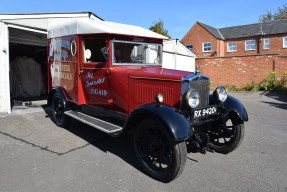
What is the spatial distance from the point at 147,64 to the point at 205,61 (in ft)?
46.4

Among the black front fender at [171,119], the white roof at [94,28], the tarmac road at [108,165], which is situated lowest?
the tarmac road at [108,165]

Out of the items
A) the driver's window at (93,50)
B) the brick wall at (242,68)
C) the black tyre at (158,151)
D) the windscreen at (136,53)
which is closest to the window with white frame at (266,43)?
the brick wall at (242,68)

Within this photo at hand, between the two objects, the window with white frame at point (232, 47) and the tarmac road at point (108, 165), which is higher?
the window with white frame at point (232, 47)

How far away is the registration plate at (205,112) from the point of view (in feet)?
10.5

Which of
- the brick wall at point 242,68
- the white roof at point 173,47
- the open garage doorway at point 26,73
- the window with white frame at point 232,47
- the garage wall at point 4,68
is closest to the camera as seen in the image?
the garage wall at point 4,68

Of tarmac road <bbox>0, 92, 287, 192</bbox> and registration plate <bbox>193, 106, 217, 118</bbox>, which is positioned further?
registration plate <bbox>193, 106, 217, 118</bbox>

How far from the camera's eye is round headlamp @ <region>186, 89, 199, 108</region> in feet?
10.1

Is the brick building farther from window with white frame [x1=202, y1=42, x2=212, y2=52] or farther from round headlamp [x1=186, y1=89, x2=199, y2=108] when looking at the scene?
round headlamp [x1=186, y1=89, x2=199, y2=108]

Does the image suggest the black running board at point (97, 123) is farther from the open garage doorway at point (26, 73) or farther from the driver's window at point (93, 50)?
the open garage doorway at point (26, 73)

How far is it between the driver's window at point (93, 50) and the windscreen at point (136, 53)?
0.99ft

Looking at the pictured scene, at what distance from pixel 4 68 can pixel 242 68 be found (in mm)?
14695

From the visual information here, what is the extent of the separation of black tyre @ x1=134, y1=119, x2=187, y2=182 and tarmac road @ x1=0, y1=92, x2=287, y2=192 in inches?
5.4

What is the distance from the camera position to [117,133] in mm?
3508

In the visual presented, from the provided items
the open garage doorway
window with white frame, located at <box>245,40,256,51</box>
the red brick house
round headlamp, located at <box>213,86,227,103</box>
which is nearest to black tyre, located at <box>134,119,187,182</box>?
round headlamp, located at <box>213,86,227,103</box>
